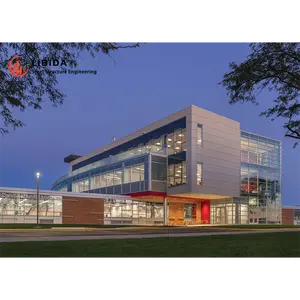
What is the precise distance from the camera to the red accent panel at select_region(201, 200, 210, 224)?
4384 cm

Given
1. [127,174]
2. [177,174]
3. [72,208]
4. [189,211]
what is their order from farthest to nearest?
1. [189,211]
2. [127,174]
3. [177,174]
4. [72,208]

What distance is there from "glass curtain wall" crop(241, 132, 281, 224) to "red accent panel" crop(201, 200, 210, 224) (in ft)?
15.4

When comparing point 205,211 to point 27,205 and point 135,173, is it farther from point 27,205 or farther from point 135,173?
point 27,205

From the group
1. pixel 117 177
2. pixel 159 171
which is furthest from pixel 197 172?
pixel 117 177

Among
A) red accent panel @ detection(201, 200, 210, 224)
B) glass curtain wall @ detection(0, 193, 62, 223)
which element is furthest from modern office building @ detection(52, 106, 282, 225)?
glass curtain wall @ detection(0, 193, 62, 223)

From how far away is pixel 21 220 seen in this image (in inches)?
1266

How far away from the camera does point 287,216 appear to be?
51438mm

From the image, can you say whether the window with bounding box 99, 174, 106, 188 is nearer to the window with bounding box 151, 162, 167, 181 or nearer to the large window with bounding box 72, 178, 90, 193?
the large window with bounding box 72, 178, 90, 193

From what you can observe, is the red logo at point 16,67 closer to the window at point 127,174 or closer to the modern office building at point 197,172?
the modern office building at point 197,172

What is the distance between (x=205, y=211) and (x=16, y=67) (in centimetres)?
3833

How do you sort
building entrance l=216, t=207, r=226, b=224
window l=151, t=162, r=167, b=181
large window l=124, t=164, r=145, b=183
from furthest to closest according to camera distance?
building entrance l=216, t=207, r=226, b=224, large window l=124, t=164, r=145, b=183, window l=151, t=162, r=167, b=181
